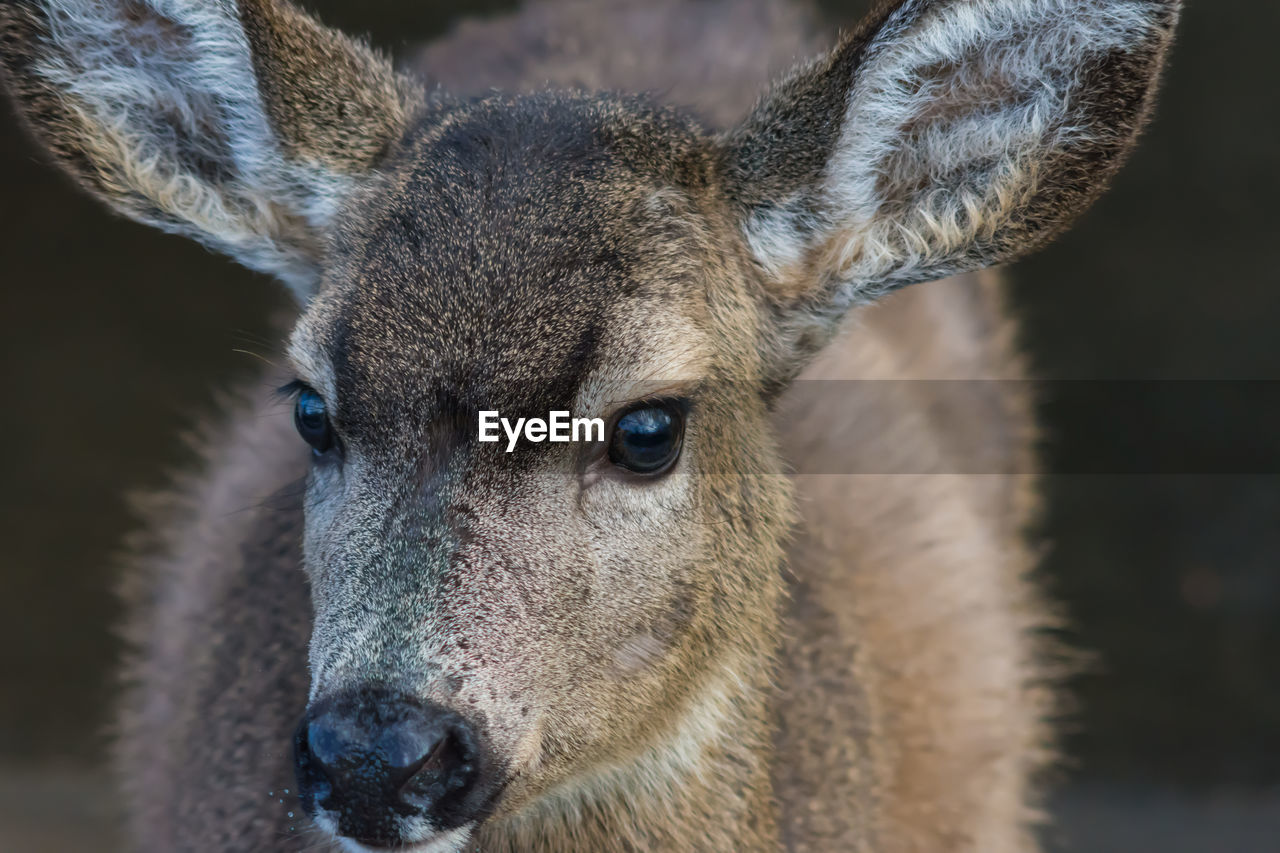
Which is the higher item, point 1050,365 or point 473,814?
point 1050,365

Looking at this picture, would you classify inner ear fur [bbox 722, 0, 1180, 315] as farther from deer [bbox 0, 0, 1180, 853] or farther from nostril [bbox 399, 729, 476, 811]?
nostril [bbox 399, 729, 476, 811]

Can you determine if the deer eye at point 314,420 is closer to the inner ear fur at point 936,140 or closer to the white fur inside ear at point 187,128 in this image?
the white fur inside ear at point 187,128

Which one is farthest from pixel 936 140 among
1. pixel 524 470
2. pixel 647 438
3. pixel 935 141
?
pixel 524 470

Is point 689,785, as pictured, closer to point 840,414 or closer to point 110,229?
point 840,414

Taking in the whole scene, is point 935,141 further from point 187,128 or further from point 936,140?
point 187,128

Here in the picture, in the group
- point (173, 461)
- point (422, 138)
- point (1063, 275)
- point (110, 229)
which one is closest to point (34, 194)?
point (110, 229)

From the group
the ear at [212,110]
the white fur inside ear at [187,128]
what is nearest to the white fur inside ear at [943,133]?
the ear at [212,110]

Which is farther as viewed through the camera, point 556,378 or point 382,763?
point 556,378
